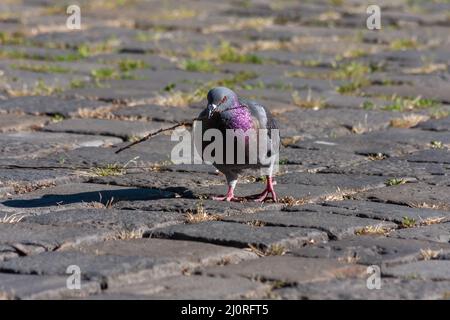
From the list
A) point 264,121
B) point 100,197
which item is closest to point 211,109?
point 264,121

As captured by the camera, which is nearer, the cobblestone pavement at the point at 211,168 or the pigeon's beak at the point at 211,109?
the cobblestone pavement at the point at 211,168

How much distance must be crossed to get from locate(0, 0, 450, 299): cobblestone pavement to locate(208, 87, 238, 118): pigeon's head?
475mm

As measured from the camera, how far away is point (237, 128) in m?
5.71

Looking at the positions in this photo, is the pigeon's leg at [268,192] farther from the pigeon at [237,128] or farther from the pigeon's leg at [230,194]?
the pigeon's leg at [230,194]

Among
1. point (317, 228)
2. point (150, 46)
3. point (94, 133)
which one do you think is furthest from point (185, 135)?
point (150, 46)

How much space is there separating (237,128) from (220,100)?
155mm

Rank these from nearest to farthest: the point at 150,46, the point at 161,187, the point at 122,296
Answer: the point at 122,296, the point at 161,187, the point at 150,46

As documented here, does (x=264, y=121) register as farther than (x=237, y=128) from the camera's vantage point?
Yes

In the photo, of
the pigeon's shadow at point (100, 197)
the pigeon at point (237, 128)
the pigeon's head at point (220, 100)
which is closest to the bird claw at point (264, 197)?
the pigeon at point (237, 128)

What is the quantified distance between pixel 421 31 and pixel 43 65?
13.1ft

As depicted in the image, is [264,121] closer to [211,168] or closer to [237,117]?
[237,117]

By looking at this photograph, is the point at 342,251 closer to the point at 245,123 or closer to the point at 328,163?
the point at 245,123

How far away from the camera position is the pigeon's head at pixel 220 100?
18.8 feet

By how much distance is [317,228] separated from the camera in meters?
5.29
